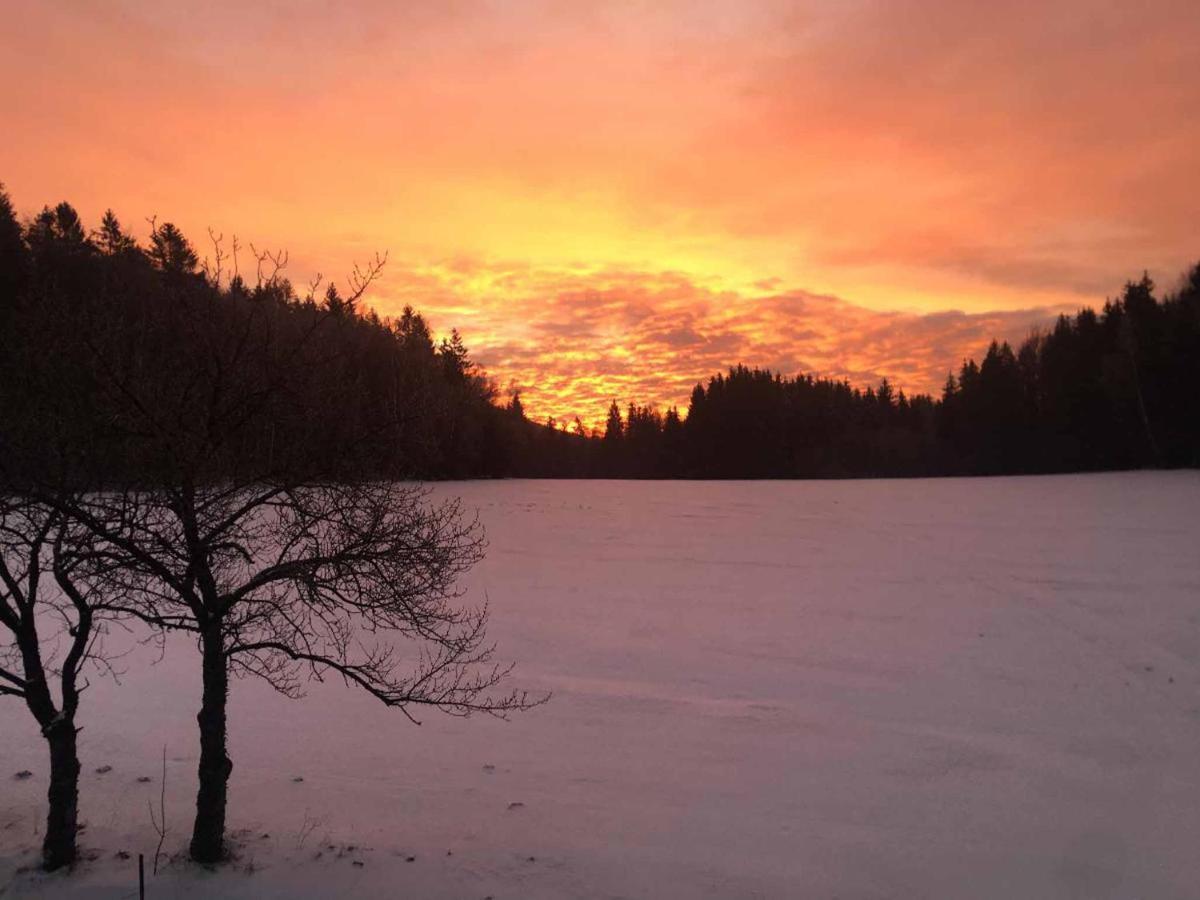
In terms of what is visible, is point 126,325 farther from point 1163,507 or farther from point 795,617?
point 1163,507

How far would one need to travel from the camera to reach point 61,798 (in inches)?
239

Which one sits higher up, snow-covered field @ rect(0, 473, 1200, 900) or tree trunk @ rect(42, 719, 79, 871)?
tree trunk @ rect(42, 719, 79, 871)

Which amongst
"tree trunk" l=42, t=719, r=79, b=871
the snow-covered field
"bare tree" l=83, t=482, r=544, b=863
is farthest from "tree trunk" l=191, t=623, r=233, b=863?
"tree trunk" l=42, t=719, r=79, b=871

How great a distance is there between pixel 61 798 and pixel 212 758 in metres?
1.17

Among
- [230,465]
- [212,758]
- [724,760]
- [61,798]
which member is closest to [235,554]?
[230,465]

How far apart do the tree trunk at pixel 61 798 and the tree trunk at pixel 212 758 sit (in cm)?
91

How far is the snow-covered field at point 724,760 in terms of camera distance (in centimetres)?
670

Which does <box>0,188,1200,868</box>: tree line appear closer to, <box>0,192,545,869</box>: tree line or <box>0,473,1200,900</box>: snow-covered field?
<box>0,192,545,869</box>: tree line

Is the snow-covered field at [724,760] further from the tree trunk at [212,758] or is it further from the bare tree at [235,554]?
the bare tree at [235,554]

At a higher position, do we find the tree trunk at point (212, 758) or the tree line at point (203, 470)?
the tree line at point (203, 470)

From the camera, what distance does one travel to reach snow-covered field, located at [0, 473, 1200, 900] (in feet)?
22.0

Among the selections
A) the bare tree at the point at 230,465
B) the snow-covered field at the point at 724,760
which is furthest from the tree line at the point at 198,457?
the snow-covered field at the point at 724,760

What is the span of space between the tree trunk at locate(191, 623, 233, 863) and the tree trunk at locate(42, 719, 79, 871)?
35.9 inches

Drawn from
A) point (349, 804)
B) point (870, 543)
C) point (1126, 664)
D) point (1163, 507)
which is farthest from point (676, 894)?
point (1163, 507)
